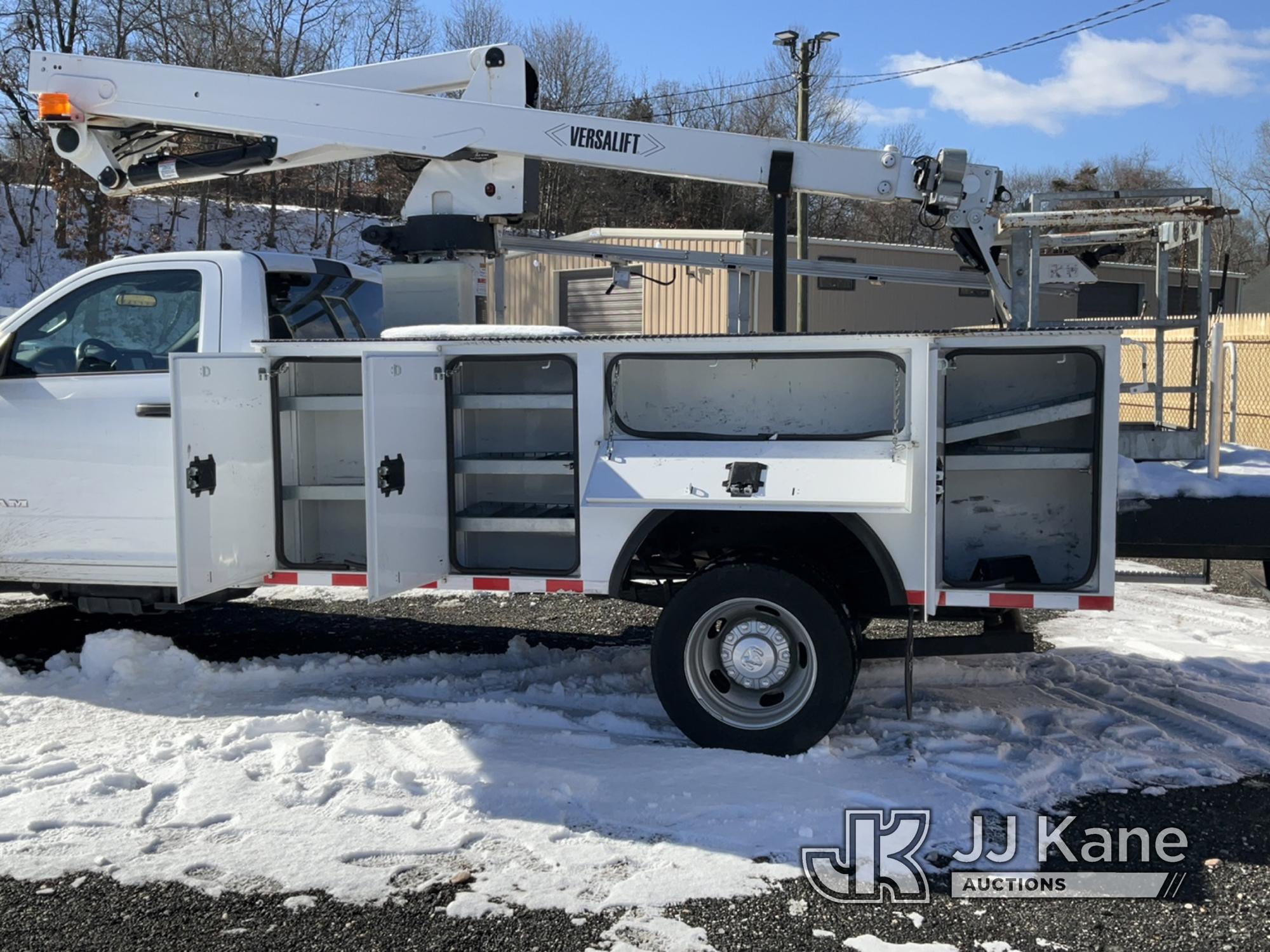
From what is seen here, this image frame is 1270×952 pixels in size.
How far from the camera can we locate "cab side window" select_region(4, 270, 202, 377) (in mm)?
5844

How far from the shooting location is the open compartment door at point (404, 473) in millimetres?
4836

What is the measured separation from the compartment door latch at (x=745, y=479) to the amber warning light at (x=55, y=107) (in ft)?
14.0

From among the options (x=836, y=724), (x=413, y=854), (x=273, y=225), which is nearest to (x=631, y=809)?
(x=413, y=854)

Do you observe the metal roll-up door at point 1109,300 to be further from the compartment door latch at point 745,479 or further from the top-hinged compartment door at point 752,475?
the compartment door latch at point 745,479

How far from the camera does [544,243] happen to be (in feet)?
24.3

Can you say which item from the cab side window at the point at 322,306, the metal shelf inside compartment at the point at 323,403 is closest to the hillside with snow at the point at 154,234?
the cab side window at the point at 322,306

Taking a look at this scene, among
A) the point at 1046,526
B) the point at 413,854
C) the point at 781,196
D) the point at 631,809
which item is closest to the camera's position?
the point at 413,854

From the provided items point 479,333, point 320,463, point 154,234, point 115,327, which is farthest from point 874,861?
point 154,234

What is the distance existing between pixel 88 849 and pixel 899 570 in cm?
321

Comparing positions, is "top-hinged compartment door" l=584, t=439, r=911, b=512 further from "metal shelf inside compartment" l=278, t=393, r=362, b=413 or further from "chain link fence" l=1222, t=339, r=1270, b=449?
"chain link fence" l=1222, t=339, r=1270, b=449

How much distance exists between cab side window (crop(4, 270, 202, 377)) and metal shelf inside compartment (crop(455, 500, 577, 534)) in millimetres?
1730

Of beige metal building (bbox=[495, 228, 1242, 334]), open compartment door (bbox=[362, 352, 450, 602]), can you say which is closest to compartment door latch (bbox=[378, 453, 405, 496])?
open compartment door (bbox=[362, 352, 450, 602])

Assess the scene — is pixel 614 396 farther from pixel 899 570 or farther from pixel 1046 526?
pixel 1046 526

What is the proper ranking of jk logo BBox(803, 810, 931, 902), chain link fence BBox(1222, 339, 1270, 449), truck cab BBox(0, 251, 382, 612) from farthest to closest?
chain link fence BBox(1222, 339, 1270, 449)
truck cab BBox(0, 251, 382, 612)
jk logo BBox(803, 810, 931, 902)
